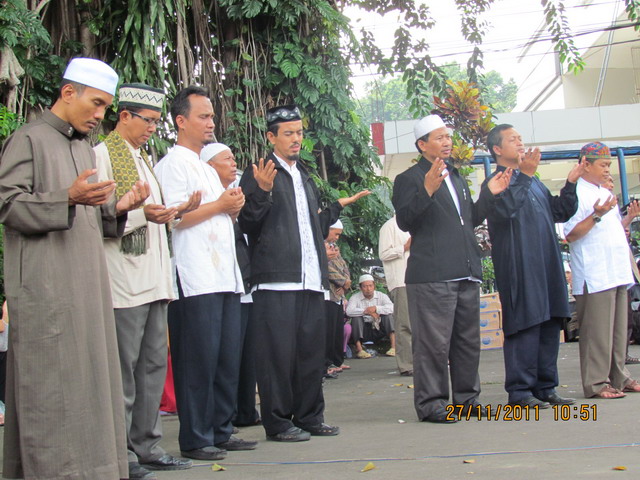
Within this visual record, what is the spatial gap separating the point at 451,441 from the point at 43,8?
19.5 ft

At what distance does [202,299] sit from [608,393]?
10.4 ft

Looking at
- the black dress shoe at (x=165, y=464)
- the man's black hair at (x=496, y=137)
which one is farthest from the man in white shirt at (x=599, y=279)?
the black dress shoe at (x=165, y=464)

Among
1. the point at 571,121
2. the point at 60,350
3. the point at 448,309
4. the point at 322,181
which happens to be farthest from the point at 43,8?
the point at 571,121

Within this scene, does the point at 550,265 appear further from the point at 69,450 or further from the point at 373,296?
the point at 373,296

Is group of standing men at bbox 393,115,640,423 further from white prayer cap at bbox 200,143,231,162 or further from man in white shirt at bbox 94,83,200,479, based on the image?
man in white shirt at bbox 94,83,200,479

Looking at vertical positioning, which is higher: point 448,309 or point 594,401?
point 448,309

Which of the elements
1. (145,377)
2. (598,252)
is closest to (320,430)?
(145,377)

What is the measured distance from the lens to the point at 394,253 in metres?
9.22

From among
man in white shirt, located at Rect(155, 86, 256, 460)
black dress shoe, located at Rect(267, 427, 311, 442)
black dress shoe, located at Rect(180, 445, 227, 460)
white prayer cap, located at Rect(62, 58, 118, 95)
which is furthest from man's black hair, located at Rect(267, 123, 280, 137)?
black dress shoe, located at Rect(180, 445, 227, 460)

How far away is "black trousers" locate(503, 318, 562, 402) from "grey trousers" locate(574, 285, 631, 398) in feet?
1.06

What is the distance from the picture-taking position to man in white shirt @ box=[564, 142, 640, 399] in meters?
6.08

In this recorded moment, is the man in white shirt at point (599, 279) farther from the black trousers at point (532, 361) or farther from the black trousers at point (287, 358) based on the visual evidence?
the black trousers at point (287, 358)

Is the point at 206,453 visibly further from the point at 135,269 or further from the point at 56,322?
the point at 56,322

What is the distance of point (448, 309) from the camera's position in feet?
18.1
